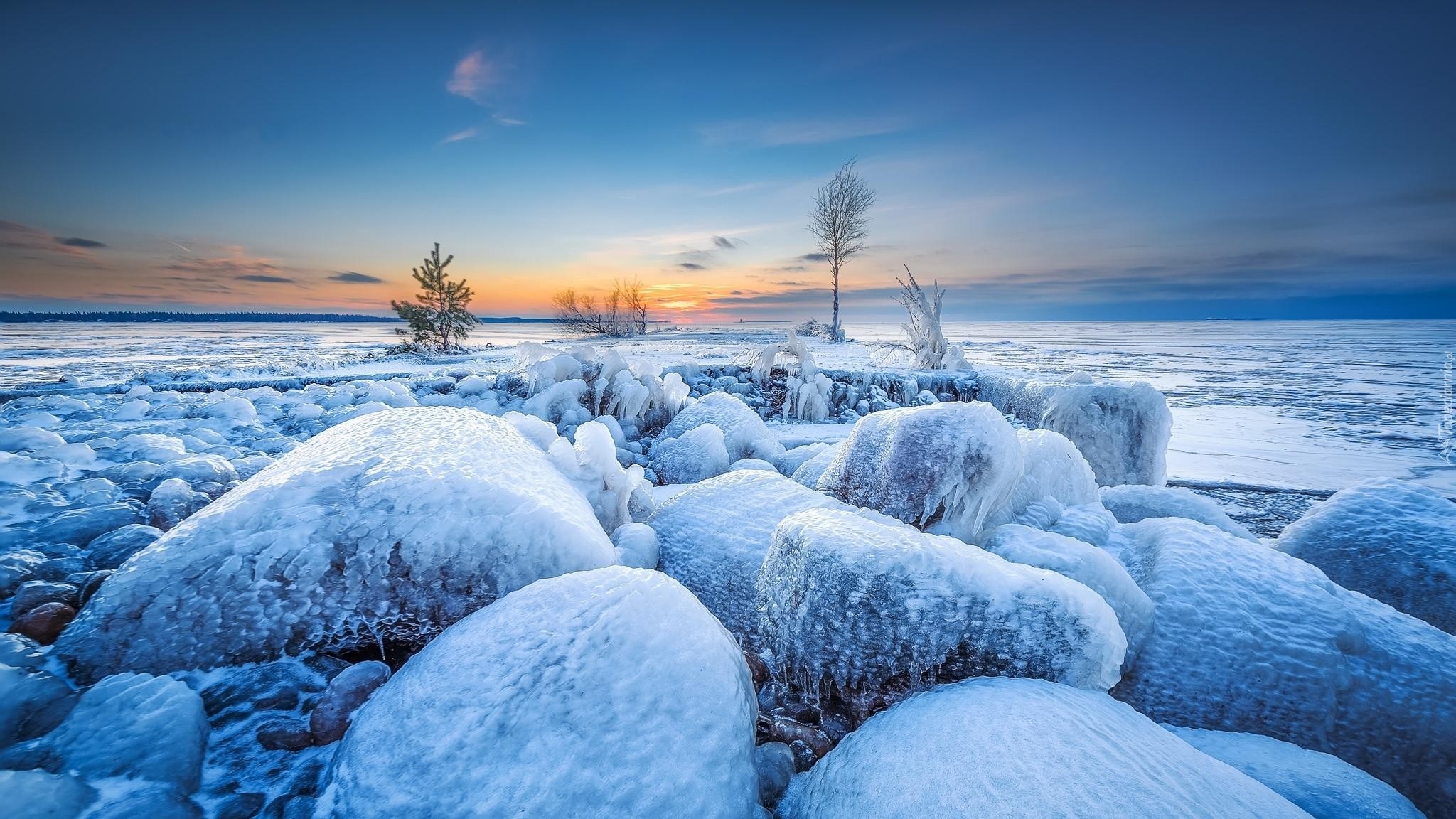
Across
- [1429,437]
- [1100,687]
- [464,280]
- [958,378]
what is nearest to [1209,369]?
[1429,437]

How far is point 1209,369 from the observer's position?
38.0ft

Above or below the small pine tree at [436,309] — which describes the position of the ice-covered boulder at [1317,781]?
below

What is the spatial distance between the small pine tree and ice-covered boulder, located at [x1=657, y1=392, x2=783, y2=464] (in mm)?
9609

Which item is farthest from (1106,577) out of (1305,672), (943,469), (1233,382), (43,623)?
(1233,382)

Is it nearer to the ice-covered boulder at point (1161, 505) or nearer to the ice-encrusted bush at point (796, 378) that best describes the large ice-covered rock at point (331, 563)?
the ice-covered boulder at point (1161, 505)

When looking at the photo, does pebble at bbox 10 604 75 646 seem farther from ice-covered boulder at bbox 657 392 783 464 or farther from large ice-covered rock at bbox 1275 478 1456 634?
large ice-covered rock at bbox 1275 478 1456 634

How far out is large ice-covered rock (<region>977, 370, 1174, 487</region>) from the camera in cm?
350

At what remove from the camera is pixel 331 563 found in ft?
4.25

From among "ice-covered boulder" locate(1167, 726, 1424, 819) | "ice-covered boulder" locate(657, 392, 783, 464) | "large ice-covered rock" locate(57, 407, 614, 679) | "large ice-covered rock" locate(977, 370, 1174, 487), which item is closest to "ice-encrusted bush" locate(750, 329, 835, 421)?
"ice-covered boulder" locate(657, 392, 783, 464)

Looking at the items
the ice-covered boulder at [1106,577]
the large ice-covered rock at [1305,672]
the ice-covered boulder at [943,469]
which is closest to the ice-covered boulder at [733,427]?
the ice-covered boulder at [943,469]

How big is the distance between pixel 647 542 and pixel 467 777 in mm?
981

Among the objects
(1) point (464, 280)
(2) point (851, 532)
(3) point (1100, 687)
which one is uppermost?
(1) point (464, 280)

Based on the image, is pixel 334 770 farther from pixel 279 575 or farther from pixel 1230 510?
pixel 1230 510

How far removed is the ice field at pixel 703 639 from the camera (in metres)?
0.93
